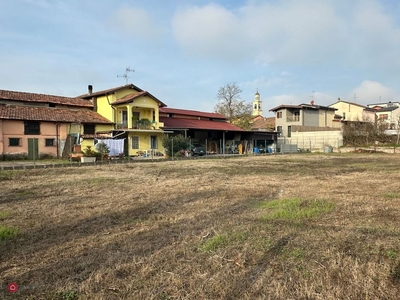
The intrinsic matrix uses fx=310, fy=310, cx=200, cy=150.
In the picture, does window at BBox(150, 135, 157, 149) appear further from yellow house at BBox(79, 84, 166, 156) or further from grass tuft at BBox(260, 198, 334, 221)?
grass tuft at BBox(260, 198, 334, 221)

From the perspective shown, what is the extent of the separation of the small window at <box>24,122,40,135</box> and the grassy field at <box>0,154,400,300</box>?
20.5m

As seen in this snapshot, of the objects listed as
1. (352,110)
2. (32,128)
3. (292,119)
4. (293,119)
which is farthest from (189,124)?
(352,110)

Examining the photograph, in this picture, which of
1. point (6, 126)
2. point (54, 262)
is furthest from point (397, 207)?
point (6, 126)

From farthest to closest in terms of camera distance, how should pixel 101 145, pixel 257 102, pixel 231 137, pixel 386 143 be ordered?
pixel 257 102 < pixel 231 137 < pixel 386 143 < pixel 101 145

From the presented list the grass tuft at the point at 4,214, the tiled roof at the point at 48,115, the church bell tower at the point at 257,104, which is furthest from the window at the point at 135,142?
the church bell tower at the point at 257,104

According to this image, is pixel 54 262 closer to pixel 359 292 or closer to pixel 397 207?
pixel 359 292

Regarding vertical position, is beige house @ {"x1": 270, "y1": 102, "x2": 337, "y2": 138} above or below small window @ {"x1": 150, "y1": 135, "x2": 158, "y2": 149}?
above

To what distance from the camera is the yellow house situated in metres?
29.3

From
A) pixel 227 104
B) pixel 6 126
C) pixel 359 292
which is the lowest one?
pixel 359 292

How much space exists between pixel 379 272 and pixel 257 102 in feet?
336

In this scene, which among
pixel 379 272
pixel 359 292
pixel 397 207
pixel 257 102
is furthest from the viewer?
pixel 257 102

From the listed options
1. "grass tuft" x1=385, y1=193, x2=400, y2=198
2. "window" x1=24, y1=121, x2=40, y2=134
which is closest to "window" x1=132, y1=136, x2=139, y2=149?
"window" x1=24, y1=121, x2=40, y2=134

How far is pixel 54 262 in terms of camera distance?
3.57m

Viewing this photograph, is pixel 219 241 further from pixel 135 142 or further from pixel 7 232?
pixel 135 142
